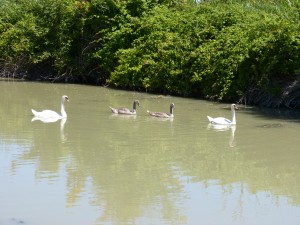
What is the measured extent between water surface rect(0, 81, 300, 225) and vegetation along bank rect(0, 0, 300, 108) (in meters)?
2.84

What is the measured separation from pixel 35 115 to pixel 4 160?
629 centimetres

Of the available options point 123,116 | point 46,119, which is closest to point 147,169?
point 46,119

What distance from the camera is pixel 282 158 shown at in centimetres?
1435

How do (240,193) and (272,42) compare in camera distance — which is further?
(272,42)

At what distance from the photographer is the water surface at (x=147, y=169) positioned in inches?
399

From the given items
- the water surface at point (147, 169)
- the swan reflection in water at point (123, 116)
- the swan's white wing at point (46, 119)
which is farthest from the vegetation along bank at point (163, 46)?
the swan's white wing at point (46, 119)

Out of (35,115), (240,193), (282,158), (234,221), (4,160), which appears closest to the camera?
(234,221)

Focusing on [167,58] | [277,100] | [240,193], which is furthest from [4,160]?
[167,58]

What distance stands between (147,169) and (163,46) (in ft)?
49.0

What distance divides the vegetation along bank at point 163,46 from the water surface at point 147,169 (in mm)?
2837

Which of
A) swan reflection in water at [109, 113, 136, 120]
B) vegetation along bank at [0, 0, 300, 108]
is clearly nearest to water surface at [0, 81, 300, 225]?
swan reflection in water at [109, 113, 136, 120]

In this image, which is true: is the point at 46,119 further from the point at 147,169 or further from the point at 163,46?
the point at 163,46

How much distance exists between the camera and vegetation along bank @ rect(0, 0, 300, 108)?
23781 mm

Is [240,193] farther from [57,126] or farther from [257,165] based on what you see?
[57,126]
